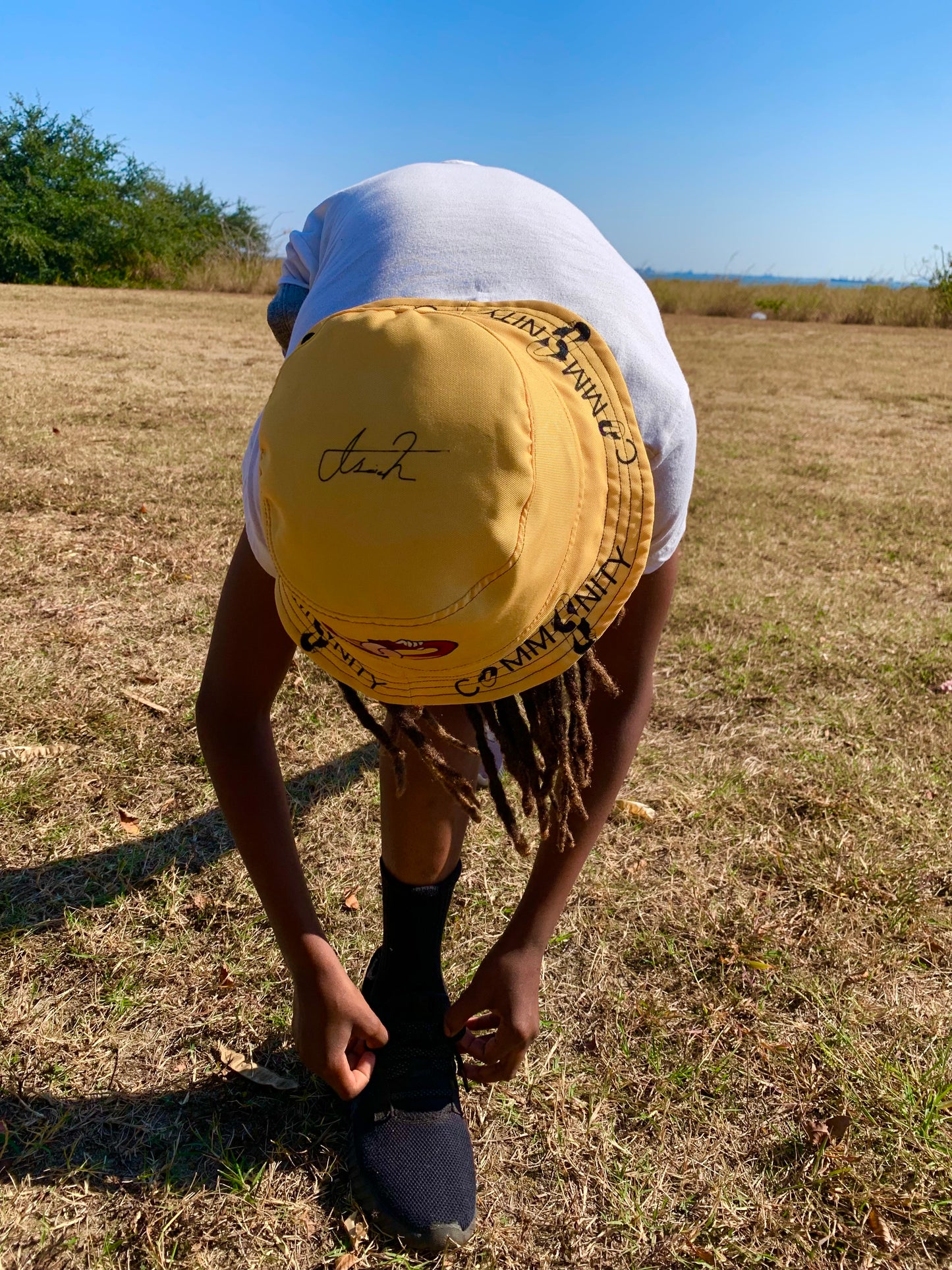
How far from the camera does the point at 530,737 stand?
1.10m

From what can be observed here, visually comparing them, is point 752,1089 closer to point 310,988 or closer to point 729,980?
point 729,980

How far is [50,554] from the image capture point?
312 cm

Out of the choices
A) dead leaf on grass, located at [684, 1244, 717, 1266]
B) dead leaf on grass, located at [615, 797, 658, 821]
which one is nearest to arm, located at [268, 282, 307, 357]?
dead leaf on grass, located at [615, 797, 658, 821]

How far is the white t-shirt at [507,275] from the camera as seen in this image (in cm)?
106

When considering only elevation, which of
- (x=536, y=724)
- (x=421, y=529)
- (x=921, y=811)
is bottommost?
(x=921, y=811)

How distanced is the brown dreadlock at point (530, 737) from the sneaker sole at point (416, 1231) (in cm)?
59

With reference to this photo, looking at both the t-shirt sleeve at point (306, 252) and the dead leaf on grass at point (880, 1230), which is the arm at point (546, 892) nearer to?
the dead leaf on grass at point (880, 1230)

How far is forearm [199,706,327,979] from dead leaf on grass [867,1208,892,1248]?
0.88 m

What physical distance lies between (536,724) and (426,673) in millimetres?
242

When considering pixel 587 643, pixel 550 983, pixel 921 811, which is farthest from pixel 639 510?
pixel 921 811

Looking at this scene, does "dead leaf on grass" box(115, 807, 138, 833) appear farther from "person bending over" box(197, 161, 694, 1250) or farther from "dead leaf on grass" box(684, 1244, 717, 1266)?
"dead leaf on grass" box(684, 1244, 717, 1266)

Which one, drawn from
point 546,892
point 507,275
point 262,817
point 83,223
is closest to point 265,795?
point 262,817

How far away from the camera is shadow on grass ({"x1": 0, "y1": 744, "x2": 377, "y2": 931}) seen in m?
1.70

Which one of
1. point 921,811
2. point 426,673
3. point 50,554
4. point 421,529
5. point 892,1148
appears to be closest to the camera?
point 421,529
